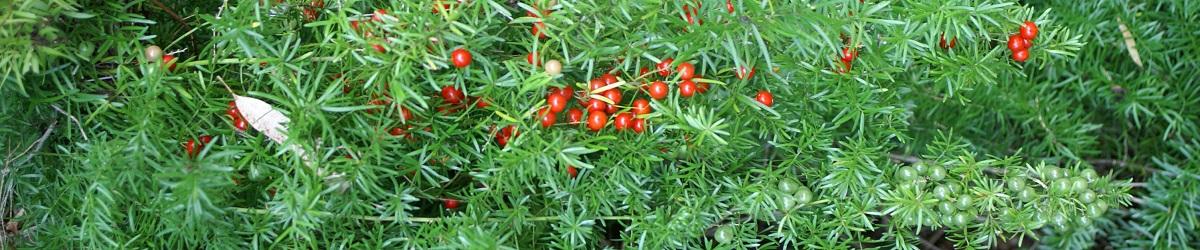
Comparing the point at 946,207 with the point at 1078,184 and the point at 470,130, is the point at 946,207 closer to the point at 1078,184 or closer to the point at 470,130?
the point at 1078,184

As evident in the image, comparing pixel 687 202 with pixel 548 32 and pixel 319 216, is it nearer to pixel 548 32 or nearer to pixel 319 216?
pixel 548 32

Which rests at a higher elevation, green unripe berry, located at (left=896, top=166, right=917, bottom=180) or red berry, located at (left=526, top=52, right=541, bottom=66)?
red berry, located at (left=526, top=52, right=541, bottom=66)

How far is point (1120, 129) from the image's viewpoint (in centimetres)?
290

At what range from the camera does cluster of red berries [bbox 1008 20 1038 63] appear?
1.57 meters

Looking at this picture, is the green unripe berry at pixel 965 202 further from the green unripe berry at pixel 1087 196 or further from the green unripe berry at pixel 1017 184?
the green unripe berry at pixel 1087 196

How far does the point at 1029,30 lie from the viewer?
1566 millimetres

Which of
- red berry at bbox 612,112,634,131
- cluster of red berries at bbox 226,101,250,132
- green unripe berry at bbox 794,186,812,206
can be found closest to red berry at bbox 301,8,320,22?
cluster of red berries at bbox 226,101,250,132

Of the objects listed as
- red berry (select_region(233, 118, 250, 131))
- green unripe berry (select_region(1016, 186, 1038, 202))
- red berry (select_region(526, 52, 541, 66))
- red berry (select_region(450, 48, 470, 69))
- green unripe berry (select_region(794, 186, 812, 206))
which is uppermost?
red berry (select_region(450, 48, 470, 69))

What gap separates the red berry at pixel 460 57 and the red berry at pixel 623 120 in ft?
0.85

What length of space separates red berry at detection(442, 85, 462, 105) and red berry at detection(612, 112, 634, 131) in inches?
9.8

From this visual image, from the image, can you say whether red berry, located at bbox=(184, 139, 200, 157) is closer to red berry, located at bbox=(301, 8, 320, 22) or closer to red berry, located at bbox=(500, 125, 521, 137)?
red berry, located at bbox=(301, 8, 320, 22)

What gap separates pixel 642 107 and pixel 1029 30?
2.18 ft

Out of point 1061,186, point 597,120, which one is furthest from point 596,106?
point 1061,186

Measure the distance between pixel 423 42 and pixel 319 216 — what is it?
0.33m
